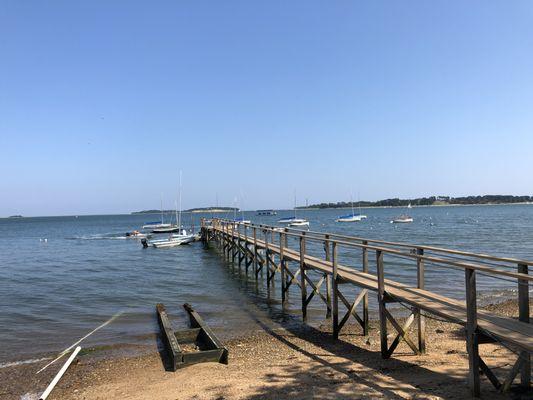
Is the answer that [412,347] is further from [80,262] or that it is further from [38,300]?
[80,262]

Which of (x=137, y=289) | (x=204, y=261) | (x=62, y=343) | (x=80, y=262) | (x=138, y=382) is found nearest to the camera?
(x=138, y=382)

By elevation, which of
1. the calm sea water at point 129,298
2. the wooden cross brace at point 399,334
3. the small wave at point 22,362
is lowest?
the calm sea water at point 129,298

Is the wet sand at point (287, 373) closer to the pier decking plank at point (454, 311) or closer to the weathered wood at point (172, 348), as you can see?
the weathered wood at point (172, 348)

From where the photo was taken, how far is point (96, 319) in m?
13.7

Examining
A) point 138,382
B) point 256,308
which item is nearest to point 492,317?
point 138,382

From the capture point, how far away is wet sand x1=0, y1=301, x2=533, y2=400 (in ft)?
21.4

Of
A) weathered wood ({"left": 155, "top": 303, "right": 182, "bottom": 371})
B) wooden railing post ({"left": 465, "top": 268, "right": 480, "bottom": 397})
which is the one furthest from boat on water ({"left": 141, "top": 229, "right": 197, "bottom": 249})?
wooden railing post ({"left": 465, "top": 268, "right": 480, "bottom": 397})

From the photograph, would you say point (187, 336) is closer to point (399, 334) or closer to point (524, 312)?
point (399, 334)

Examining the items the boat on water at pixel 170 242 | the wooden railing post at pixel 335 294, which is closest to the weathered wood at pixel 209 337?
the wooden railing post at pixel 335 294

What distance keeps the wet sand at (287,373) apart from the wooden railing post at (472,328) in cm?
22

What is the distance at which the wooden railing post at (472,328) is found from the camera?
5.67m

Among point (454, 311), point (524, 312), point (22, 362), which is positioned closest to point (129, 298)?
point (22, 362)

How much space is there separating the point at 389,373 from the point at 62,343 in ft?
26.4

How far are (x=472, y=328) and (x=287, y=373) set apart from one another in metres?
3.15
